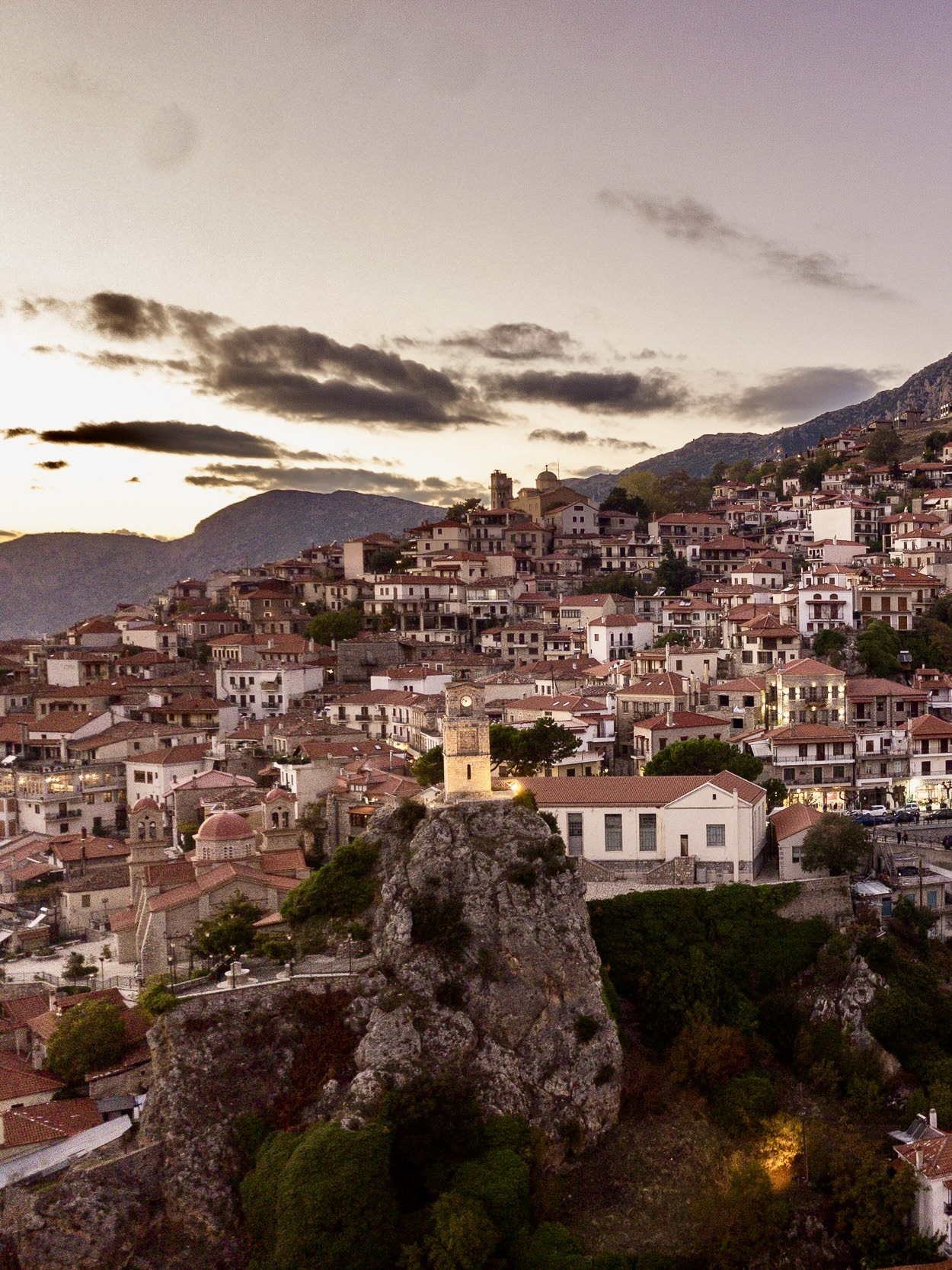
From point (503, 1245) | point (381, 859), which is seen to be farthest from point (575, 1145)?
point (381, 859)

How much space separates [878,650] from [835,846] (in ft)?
76.2

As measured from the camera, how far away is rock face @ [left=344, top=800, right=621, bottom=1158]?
28094mm

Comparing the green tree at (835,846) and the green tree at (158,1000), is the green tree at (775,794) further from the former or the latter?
the green tree at (158,1000)

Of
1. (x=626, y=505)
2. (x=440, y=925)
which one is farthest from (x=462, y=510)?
(x=440, y=925)

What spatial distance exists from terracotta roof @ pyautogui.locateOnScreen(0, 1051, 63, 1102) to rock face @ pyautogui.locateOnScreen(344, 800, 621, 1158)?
8.95 metres

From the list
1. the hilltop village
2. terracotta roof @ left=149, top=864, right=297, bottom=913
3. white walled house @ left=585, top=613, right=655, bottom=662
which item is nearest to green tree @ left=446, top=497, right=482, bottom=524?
the hilltop village

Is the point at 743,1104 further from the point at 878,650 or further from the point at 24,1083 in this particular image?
the point at 878,650

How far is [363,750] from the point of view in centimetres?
5056

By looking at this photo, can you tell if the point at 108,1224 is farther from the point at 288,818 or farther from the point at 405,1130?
the point at 288,818

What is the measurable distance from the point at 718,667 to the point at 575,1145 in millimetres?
33106

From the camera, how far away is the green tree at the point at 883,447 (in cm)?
10494

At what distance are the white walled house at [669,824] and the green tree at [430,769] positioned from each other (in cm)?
565

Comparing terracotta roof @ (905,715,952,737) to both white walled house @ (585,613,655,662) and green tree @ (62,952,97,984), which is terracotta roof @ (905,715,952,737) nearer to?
white walled house @ (585,613,655,662)

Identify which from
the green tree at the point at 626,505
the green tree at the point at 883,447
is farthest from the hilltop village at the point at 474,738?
the green tree at the point at 883,447
